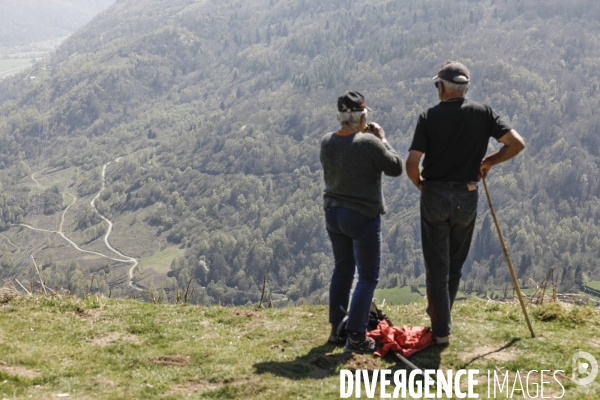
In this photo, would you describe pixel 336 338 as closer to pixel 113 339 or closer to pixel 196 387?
pixel 196 387

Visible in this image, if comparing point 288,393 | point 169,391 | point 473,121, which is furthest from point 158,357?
point 473,121

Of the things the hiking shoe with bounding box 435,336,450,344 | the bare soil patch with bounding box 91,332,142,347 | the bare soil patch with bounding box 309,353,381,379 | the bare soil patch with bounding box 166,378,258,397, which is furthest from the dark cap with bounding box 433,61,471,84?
the bare soil patch with bounding box 91,332,142,347

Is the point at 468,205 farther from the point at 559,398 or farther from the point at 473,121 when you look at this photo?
the point at 559,398

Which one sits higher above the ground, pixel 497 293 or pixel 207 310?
pixel 207 310

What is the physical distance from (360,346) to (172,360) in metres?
2.56

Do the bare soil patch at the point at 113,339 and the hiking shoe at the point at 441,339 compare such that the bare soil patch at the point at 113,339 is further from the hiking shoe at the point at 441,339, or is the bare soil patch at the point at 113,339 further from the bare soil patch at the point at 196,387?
the hiking shoe at the point at 441,339

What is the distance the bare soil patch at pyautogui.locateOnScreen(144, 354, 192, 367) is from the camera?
8695 mm

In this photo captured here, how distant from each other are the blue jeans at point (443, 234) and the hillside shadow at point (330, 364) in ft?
1.81

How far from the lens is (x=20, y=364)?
864 cm

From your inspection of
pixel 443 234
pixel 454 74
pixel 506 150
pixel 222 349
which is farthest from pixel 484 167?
pixel 222 349

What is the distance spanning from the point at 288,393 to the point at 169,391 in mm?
1435

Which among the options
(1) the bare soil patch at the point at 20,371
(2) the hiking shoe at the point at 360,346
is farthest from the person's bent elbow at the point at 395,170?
(1) the bare soil patch at the point at 20,371

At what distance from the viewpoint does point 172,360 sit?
8.83m

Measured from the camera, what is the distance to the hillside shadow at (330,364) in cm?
812
